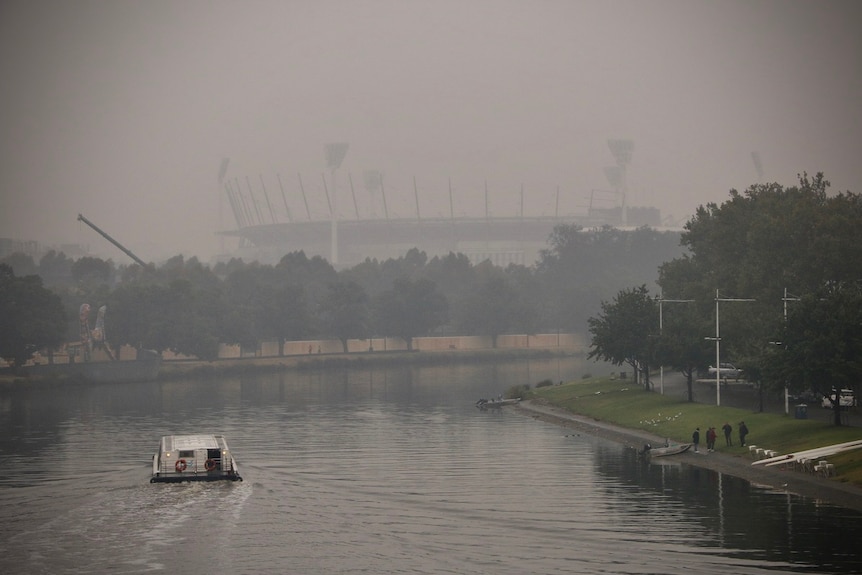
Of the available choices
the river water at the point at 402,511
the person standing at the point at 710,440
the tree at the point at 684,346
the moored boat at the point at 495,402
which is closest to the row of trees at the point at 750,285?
the tree at the point at 684,346

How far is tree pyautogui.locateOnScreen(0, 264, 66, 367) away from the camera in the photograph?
7121 inches

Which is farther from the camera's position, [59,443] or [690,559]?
[59,443]

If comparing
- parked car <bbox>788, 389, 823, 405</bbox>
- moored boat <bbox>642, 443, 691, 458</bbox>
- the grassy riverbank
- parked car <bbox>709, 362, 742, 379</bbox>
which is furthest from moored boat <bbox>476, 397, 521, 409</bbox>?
moored boat <bbox>642, 443, 691, 458</bbox>

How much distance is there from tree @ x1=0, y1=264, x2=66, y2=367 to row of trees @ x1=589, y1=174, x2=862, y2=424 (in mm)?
78855

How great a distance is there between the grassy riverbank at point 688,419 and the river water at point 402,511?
497 cm

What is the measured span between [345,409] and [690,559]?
84239mm

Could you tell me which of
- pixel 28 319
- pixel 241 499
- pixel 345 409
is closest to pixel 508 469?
pixel 241 499

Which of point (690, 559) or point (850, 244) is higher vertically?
point (850, 244)

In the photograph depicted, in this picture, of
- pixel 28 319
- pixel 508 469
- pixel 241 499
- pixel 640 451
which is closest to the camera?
pixel 241 499

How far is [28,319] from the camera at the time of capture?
18250cm

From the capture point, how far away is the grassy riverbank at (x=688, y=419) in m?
82.2

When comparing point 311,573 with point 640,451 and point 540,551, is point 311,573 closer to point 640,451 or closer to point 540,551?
point 540,551

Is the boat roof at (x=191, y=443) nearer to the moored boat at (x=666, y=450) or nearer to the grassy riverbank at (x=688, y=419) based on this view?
the moored boat at (x=666, y=450)

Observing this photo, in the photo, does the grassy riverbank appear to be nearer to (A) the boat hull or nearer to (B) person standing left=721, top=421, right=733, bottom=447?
(B) person standing left=721, top=421, right=733, bottom=447
